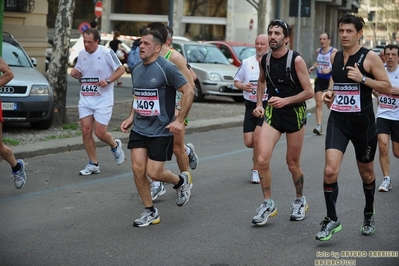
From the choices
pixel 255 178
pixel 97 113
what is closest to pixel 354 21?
pixel 255 178

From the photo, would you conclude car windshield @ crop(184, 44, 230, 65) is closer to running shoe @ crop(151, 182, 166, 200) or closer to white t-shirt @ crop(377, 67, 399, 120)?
white t-shirt @ crop(377, 67, 399, 120)

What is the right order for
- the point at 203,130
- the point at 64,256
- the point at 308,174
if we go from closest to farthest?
1. the point at 64,256
2. the point at 308,174
3. the point at 203,130

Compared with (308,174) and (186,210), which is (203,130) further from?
(186,210)

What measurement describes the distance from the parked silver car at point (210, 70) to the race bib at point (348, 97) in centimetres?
1589

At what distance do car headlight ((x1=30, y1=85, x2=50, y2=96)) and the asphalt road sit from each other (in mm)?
2847

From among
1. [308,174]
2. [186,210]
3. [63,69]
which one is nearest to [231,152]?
[308,174]

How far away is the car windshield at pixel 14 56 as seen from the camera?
51.3ft

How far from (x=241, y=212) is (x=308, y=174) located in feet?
9.65

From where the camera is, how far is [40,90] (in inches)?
579

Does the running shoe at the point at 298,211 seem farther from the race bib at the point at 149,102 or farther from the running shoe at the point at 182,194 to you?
the race bib at the point at 149,102

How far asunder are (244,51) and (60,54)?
39.5ft

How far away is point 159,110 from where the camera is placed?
7.98 meters

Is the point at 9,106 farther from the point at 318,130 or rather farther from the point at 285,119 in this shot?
the point at 285,119

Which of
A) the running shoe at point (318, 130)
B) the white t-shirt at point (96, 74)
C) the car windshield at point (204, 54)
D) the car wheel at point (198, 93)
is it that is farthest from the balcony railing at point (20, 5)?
the white t-shirt at point (96, 74)
